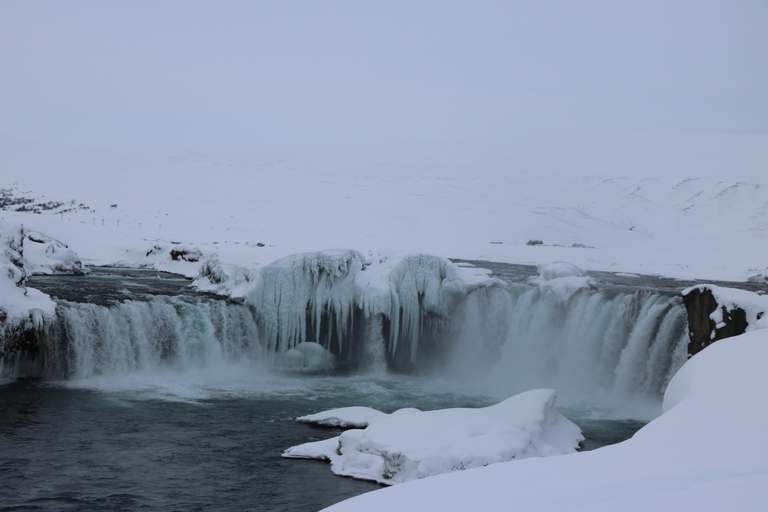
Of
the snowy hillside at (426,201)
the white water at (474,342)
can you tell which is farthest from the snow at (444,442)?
the snowy hillside at (426,201)

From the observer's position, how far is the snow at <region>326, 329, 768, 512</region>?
4.75 meters

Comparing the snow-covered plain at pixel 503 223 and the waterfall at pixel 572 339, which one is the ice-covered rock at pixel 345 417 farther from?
the waterfall at pixel 572 339

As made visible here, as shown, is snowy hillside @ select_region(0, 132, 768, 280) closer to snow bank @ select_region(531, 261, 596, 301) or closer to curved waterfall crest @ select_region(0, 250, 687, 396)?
curved waterfall crest @ select_region(0, 250, 687, 396)

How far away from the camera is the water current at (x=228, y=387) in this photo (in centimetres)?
1242

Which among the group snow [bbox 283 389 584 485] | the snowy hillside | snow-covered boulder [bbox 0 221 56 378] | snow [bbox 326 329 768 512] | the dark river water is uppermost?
the snowy hillside

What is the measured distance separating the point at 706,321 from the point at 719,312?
0.75 meters

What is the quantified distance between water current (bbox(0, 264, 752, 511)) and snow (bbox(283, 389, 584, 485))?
0.54 metres

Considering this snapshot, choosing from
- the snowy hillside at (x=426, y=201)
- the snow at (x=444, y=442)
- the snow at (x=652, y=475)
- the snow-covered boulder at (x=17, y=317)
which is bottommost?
the snow at (x=444, y=442)

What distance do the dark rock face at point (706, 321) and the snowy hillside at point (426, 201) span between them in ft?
43.4

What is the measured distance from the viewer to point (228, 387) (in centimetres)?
2075

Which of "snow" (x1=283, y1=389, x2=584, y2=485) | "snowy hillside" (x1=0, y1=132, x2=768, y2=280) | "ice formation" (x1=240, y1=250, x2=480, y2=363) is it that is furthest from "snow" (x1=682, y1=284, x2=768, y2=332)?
"snowy hillside" (x1=0, y1=132, x2=768, y2=280)

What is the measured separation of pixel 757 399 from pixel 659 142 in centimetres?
13135

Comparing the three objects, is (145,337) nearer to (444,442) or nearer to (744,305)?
(444,442)

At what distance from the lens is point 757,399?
23.5 ft
